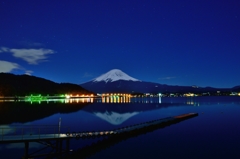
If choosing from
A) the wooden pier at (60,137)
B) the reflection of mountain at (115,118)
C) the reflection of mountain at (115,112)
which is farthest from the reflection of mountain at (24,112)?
the wooden pier at (60,137)

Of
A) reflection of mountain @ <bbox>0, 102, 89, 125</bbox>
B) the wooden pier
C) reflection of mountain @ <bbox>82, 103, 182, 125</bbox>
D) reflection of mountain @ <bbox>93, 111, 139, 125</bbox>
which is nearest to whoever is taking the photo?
the wooden pier

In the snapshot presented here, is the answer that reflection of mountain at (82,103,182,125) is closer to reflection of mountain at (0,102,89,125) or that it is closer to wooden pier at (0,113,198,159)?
reflection of mountain at (0,102,89,125)

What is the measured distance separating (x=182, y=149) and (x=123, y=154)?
680 centimetres

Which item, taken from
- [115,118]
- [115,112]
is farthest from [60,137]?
[115,112]

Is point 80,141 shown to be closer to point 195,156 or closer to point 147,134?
point 147,134

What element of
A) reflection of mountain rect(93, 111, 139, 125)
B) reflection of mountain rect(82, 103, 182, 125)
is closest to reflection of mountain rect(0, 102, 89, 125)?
reflection of mountain rect(82, 103, 182, 125)

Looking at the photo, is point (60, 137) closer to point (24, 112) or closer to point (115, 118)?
point (115, 118)

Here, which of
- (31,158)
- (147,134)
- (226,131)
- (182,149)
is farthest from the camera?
(226,131)

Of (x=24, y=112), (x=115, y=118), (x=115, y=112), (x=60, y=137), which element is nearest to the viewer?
(x=60, y=137)

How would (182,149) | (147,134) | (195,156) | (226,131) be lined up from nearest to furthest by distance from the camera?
(195,156) < (182,149) < (147,134) < (226,131)

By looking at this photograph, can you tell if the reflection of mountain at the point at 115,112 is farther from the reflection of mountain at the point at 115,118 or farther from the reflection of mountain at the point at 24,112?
the reflection of mountain at the point at 24,112

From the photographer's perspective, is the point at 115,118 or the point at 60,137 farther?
the point at 115,118

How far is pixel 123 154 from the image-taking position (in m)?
25.1

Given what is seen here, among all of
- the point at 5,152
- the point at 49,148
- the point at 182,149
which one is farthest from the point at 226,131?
the point at 5,152
